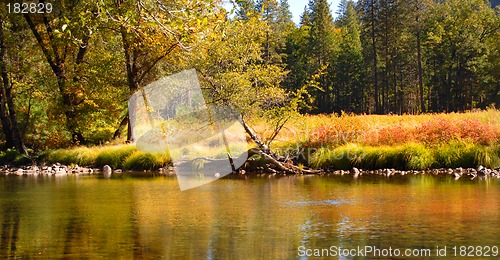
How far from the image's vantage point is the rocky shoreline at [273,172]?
2047 cm

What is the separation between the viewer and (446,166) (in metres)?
22.0

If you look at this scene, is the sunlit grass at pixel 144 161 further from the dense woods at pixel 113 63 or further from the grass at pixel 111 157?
the dense woods at pixel 113 63

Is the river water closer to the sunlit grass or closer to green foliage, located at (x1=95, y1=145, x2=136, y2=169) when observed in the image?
the sunlit grass

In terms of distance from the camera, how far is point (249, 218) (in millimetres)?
12039

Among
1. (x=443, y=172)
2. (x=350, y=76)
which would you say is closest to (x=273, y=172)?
(x=443, y=172)

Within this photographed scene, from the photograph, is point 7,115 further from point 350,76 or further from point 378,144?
point 350,76

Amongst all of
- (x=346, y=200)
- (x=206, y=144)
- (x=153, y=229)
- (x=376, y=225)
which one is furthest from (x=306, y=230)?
(x=206, y=144)

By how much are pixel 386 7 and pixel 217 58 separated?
4320 cm

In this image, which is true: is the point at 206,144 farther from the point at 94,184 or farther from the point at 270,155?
the point at 94,184
